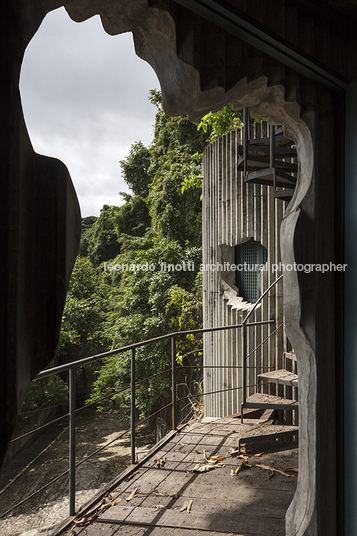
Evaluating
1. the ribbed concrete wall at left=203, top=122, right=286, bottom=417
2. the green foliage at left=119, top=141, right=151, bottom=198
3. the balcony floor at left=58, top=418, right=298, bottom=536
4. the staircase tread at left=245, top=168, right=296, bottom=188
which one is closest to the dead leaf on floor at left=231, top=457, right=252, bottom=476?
the balcony floor at left=58, top=418, right=298, bottom=536

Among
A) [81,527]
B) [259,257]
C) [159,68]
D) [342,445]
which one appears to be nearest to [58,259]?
[159,68]

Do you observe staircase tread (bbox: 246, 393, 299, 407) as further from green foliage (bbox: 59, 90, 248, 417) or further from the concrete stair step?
green foliage (bbox: 59, 90, 248, 417)

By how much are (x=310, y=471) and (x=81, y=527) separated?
1.61m

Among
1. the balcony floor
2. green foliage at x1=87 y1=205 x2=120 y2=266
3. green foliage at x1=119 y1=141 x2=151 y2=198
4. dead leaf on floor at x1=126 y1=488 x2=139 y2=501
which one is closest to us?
the balcony floor

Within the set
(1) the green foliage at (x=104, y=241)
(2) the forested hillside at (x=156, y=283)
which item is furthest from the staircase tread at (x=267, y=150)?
(1) the green foliage at (x=104, y=241)

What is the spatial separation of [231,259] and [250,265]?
1.36 feet

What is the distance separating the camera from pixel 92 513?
271 cm

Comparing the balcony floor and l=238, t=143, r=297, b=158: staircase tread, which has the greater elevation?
l=238, t=143, r=297, b=158: staircase tread

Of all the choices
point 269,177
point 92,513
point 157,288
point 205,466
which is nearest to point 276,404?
point 205,466

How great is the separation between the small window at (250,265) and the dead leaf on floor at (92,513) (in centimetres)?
433

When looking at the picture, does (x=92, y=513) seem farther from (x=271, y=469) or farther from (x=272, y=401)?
(x=272, y=401)

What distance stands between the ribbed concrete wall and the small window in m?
0.14

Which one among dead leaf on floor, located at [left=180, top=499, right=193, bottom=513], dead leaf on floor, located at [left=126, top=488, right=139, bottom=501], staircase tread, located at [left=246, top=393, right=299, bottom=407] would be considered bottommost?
dead leaf on floor, located at [left=180, top=499, right=193, bottom=513]

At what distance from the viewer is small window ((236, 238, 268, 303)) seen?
662 centimetres
